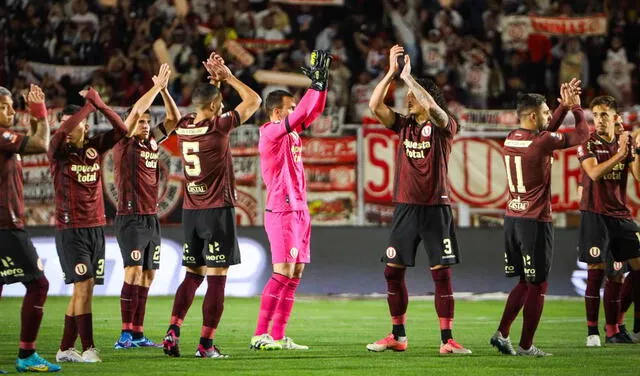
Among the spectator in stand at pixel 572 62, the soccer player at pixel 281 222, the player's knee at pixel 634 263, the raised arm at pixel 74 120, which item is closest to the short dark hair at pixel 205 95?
the soccer player at pixel 281 222

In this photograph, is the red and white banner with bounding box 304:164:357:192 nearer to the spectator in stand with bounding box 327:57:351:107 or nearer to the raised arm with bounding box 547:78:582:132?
the spectator in stand with bounding box 327:57:351:107

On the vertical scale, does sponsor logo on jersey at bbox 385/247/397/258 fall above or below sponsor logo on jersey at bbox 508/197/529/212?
below

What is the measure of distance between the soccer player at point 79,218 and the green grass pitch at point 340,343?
0.41m

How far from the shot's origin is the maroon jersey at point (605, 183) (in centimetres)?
1286

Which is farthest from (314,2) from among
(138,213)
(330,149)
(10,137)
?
(10,137)

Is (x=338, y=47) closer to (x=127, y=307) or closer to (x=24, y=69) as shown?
(x=24, y=69)

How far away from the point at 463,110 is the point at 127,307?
8.88 meters

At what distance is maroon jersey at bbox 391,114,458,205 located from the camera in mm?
11531

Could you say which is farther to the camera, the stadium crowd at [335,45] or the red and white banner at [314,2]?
the red and white banner at [314,2]

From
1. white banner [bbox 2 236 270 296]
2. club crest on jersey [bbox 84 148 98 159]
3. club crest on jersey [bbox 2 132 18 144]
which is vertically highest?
club crest on jersey [bbox 2 132 18 144]

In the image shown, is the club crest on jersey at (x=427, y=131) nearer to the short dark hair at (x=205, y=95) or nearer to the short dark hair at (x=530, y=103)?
the short dark hair at (x=530, y=103)

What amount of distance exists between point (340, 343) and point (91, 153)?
351 cm

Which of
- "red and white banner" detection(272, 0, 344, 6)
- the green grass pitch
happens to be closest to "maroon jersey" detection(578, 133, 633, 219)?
the green grass pitch

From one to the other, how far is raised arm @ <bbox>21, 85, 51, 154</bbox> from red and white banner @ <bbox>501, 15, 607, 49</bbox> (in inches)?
646
